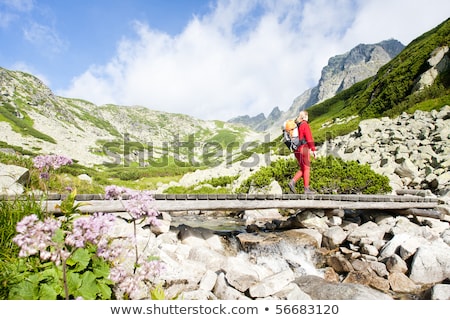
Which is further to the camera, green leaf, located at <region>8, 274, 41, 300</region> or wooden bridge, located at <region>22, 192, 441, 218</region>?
wooden bridge, located at <region>22, 192, 441, 218</region>

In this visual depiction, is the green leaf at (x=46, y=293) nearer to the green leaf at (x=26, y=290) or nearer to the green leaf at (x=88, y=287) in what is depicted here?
the green leaf at (x=26, y=290)

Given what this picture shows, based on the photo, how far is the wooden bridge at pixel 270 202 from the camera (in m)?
9.00

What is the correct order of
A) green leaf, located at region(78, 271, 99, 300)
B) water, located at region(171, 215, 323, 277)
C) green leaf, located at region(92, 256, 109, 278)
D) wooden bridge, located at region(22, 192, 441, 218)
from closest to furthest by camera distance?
green leaf, located at region(78, 271, 99, 300)
green leaf, located at region(92, 256, 109, 278)
wooden bridge, located at region(22, 192, 441, 218)
water, located at region(171, 215, 323, 277)


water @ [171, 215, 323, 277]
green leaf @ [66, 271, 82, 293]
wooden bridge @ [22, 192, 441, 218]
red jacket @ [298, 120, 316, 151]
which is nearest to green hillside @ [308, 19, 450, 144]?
wooden bridge @ [22, 192, 441, 218]

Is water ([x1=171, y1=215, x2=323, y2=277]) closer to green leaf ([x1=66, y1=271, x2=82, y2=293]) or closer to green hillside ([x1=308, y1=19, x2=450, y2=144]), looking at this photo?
green leaf ([x1=66, y1=271, x2=82, y2=293])

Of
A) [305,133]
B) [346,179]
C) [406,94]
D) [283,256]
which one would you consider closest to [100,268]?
[283,256]

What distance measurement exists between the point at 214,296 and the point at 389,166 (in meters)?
16.3

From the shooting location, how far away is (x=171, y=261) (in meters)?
6.95

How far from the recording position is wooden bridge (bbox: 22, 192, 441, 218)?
9001mm

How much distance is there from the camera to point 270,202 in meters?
10.6

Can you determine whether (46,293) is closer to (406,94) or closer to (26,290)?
(26,290)

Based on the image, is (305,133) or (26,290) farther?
(305,133)

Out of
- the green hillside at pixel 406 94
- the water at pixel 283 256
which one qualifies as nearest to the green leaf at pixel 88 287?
the water at pixel 283 256
